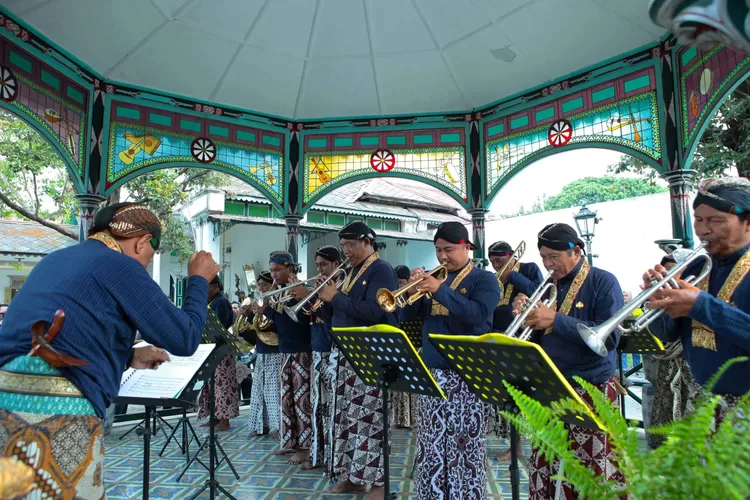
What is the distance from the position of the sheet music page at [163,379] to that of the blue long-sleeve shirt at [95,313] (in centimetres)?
74

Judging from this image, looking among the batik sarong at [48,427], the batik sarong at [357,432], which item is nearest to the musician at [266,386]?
the batik sarong at [357,432]

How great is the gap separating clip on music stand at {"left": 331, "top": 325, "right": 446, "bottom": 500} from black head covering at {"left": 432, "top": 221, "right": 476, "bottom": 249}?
3.40 ft

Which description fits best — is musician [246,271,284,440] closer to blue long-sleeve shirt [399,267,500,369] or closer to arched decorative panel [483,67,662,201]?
blue long-sleeve shirt [399,267,500,369]

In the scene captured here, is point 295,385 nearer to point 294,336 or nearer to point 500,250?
point 294,336

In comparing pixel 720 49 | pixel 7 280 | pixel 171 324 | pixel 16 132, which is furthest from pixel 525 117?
pixel 7 280

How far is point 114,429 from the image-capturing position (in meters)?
7.67

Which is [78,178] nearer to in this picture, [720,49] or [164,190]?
[164,190]

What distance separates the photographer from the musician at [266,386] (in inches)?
271

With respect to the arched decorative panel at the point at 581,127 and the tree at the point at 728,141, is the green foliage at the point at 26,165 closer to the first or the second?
the arched decorative panel at the point at 581,127

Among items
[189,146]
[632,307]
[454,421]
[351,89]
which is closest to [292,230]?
[189,146]

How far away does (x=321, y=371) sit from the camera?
18.2 feet

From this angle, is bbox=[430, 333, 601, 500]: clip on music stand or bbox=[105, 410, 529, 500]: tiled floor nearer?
bbox=[430, 333, 601, 500]: clip on music stand

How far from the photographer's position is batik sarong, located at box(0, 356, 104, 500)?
220 cm

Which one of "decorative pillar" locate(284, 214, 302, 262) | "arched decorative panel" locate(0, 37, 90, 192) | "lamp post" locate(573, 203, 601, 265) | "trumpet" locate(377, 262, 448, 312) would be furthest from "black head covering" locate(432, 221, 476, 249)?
"lamp post" locate(573, 203, 601, 265)
